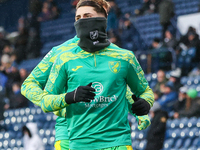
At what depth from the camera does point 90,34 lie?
2.44 metres

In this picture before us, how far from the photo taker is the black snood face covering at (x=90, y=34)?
95.2 inches

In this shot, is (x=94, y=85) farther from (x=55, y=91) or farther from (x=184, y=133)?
(x=184, y=133)

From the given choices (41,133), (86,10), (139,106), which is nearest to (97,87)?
(139,106)

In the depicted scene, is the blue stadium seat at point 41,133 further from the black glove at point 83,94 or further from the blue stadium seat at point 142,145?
the black glove at point 83,94

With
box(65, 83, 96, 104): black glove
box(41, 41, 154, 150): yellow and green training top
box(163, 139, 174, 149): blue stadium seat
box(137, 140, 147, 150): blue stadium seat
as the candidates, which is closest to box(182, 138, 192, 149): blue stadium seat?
box(163, 139, 174, 149): blue stadium seat

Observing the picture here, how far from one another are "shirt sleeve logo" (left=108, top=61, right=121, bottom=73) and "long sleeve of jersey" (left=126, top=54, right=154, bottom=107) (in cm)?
9

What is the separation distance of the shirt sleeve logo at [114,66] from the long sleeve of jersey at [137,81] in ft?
0.28

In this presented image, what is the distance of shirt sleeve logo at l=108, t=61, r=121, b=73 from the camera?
2.38 meters

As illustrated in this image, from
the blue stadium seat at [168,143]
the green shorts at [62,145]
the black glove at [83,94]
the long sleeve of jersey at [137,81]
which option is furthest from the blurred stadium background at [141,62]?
the black glove at [83,94]

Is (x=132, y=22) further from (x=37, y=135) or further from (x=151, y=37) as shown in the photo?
(x=37, y=135)

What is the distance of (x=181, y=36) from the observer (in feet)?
23.4

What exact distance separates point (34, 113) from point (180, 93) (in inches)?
135

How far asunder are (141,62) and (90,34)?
5.06 meters

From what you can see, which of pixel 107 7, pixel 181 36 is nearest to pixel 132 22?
pixel 181 36
